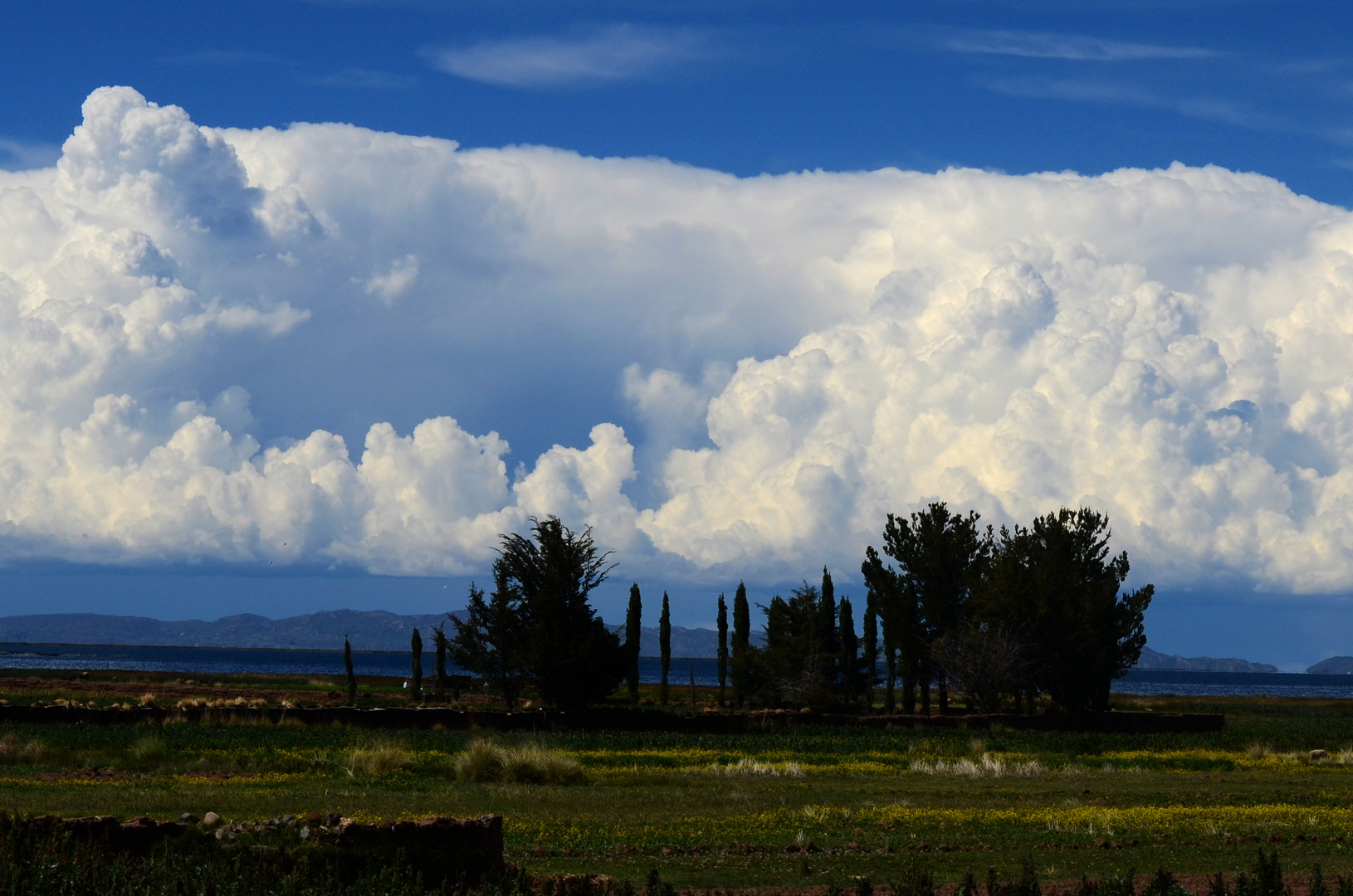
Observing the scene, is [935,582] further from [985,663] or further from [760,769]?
[760,769]

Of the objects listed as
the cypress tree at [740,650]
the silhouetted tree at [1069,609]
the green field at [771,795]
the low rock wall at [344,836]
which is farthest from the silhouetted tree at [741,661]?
the low rock wall at [344,836]

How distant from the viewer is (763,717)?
5109cm

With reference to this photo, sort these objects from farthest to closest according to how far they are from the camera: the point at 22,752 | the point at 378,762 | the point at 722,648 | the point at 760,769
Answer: the point at 722,648
the point at 760,769
the point at 22,752
the point at 378,762

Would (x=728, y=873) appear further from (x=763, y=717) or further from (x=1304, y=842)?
(x=763, y=717)

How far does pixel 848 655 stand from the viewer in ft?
244

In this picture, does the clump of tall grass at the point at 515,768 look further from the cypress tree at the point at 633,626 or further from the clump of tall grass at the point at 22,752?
the cypress tree at the point at 633,626

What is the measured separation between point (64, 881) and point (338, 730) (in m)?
29.7

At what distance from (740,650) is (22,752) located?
5100cm

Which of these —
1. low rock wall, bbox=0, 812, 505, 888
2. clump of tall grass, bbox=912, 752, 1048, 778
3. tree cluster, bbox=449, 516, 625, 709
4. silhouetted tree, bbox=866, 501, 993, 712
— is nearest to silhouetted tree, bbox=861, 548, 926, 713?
silhouetted tree, bbox=866, 501, 993, 712

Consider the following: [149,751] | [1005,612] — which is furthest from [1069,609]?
[149,751]

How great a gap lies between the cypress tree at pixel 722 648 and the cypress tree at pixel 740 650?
52.5 inches

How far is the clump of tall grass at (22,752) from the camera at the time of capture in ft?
103

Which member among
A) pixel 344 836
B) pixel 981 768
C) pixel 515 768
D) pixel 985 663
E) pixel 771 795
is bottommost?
pixel 981 768

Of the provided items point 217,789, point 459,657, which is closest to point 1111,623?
point 459,657
